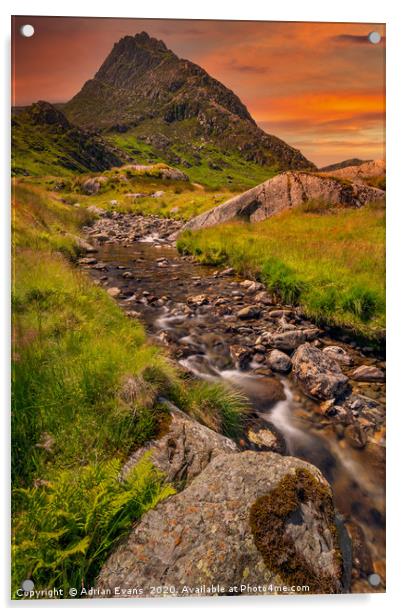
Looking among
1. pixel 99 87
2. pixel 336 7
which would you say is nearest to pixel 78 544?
pixel 99 87

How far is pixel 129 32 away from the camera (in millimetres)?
4445

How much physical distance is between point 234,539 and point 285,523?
424 millimetres

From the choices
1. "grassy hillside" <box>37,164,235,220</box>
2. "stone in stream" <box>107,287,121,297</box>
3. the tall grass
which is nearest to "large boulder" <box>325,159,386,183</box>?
"grassy hillside" <box>37,164,235,220</box>

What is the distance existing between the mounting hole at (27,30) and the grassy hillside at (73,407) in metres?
1.58

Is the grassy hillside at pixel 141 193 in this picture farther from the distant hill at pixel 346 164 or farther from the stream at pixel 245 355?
the distant hill at pixel 346 164

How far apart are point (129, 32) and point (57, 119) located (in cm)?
124

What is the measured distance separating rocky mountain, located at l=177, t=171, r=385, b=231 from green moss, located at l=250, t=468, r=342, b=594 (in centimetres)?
327

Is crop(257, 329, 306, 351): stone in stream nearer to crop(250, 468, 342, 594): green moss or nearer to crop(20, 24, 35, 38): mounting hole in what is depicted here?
crop(250, 468, 342, 594): green moss

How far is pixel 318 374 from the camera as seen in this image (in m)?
4.53

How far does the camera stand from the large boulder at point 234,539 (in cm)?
285

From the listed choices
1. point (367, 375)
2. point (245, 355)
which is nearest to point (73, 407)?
point (245, 355)

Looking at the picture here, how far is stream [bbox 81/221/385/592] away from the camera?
12.9ft

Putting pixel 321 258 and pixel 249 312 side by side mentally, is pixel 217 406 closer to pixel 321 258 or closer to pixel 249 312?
pixel 249 312
